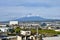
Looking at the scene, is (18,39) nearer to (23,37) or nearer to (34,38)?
(23,37)


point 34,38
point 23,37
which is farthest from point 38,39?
point 23,37

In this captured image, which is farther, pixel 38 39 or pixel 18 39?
pixel 38 39

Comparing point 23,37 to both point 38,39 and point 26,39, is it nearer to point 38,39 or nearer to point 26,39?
point 26,39

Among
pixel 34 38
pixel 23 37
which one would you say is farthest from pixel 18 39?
pixel 34 38

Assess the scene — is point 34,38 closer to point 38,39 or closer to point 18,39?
point 38,39

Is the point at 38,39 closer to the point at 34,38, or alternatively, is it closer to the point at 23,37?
the point at 34,38

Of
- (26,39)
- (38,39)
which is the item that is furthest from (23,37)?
(38,39)

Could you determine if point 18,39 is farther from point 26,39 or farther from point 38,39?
point 38,39
